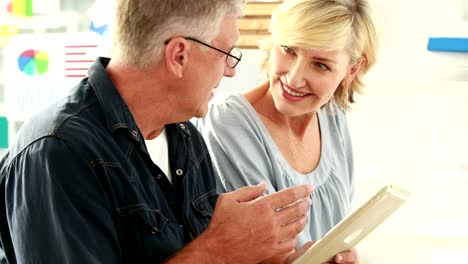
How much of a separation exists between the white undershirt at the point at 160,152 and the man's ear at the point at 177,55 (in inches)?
8.0

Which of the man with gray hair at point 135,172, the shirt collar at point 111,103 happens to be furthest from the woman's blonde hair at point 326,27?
the shirt collar at point 111,103

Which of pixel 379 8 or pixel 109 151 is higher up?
pixel 379 8

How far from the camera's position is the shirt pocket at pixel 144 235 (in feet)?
4.95

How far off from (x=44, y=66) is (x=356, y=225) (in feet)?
6.79

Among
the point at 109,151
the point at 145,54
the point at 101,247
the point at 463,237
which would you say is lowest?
the point at 463,237

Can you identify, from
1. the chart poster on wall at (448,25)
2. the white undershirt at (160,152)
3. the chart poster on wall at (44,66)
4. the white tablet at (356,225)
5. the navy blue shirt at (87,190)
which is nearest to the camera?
the navy blue shirt at (87,190)

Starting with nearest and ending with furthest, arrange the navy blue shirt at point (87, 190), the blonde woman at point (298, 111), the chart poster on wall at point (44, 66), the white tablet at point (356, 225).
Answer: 1. the navy blue shirt at point (87, 190)
2. the white tablet at point (356, 225)
3. the blonde woman at point (298, 111)
4. the chart poster on wall at point (44, 66)

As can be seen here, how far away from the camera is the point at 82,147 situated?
1.44 metres

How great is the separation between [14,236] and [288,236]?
0.54 m

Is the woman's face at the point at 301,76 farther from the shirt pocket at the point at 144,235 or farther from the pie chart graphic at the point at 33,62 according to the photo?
the pie chart graphic at the point at 33,62

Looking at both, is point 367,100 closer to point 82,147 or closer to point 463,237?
point 463,237

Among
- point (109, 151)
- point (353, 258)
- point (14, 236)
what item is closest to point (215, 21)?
point (109, 151)

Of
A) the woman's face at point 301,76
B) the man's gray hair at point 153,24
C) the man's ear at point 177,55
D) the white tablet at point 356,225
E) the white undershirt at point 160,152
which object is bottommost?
the white tablet at point 356,225

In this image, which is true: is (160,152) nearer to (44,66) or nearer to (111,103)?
(111,103)
